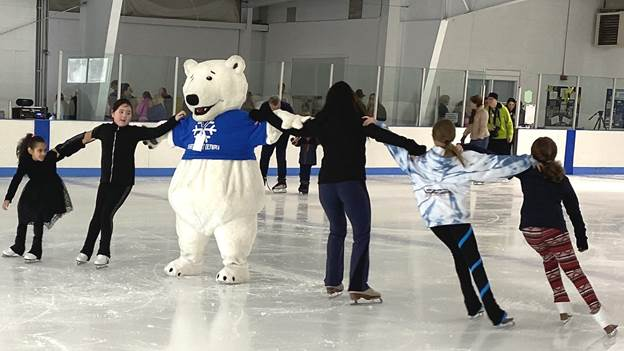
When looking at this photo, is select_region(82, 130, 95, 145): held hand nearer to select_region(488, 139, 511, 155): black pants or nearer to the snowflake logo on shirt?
the snowflake logo on shirt

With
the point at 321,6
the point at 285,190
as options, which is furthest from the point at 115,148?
the point at 321,6

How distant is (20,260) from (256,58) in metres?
17.3

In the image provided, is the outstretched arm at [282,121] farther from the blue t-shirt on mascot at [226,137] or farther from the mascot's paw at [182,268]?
the mascot's paw at [182,268]

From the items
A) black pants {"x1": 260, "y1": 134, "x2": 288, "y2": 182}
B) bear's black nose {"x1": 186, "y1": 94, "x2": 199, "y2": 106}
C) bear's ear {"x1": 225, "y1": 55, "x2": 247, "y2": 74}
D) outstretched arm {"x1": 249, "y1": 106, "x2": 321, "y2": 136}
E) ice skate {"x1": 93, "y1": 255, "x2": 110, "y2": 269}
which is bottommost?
ice skate {"x1": 93, "y1": 255, "x2": 110, "y2": 269}

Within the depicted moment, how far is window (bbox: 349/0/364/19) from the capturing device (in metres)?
20.8

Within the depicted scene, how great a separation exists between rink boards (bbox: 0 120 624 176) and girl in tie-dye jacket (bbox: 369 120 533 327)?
27.9ft

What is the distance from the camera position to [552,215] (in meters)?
5.19

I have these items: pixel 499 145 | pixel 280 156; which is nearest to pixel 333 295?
pixel 280 156

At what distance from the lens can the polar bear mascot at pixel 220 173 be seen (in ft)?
19.8

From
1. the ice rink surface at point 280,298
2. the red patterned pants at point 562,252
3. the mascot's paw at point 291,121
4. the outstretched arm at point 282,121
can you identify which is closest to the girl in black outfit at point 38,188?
the ice rink surface at point 280,298

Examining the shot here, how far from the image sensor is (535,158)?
520cm

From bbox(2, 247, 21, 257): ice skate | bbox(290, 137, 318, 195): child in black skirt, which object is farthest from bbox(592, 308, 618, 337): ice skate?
bbox(290, 137, 318, 195): child in black skirt

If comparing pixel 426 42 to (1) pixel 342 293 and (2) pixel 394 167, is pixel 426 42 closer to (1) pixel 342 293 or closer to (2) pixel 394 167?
(2) pixel 394 167

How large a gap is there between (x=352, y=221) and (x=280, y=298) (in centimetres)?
72
